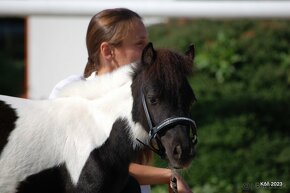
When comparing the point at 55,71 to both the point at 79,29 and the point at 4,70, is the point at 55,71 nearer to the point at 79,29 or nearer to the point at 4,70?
the point at 79,29

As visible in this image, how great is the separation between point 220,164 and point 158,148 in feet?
10.2

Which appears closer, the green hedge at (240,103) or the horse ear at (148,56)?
the horse ear at (148,56)

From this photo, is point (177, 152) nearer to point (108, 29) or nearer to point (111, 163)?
point (111, 163)

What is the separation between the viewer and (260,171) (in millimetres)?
6434

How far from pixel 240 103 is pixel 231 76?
324mm

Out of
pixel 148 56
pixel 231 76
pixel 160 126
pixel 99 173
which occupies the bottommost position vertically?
pixel 231 76

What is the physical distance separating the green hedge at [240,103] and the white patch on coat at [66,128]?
281 cm

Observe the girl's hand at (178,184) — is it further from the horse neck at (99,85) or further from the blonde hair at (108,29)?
the blonde hair at (108,29)

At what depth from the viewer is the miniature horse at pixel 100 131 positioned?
343cm

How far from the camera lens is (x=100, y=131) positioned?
3.59 m

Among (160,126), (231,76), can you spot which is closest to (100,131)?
(160,126)

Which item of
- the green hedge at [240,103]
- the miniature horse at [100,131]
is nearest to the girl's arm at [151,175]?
the miniature horse at [100,131]

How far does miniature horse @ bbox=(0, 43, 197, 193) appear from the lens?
343cm

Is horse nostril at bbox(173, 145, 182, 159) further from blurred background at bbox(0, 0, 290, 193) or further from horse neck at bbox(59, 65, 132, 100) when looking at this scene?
blurred background at bbox(0, 0, 290, 193)
